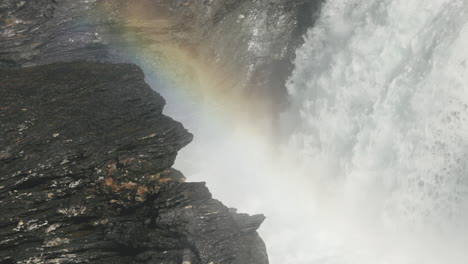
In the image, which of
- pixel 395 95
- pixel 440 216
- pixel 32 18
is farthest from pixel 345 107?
pixel 32 18

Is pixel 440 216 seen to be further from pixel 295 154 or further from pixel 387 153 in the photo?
pixel 295 154

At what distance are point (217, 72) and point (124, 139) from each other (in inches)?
304

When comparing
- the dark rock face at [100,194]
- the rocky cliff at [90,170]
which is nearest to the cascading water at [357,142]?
the rocky cliff at [90,170]

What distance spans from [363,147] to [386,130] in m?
1.13

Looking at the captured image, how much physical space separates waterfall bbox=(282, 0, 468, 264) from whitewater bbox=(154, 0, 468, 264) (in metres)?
0.04

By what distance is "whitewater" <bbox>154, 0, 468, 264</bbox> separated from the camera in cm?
1219

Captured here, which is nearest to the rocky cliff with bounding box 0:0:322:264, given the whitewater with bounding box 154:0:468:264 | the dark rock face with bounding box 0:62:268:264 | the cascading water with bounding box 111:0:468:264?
the dark rock face with bounding box 0:62:268:264

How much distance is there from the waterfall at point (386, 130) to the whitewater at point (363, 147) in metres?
0.04

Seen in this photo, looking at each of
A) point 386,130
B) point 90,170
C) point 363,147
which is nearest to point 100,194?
point 90,170

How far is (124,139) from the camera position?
450 inches

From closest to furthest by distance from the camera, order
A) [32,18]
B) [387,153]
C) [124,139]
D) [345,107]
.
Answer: [124,139], [387,153], [345,107], [32,18]

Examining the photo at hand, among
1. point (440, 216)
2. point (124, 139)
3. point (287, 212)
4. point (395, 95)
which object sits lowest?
point (124, 139)

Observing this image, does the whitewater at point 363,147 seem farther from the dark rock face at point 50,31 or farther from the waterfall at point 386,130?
the dark rock face at point 50,31

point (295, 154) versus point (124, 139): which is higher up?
point (295, 154)
